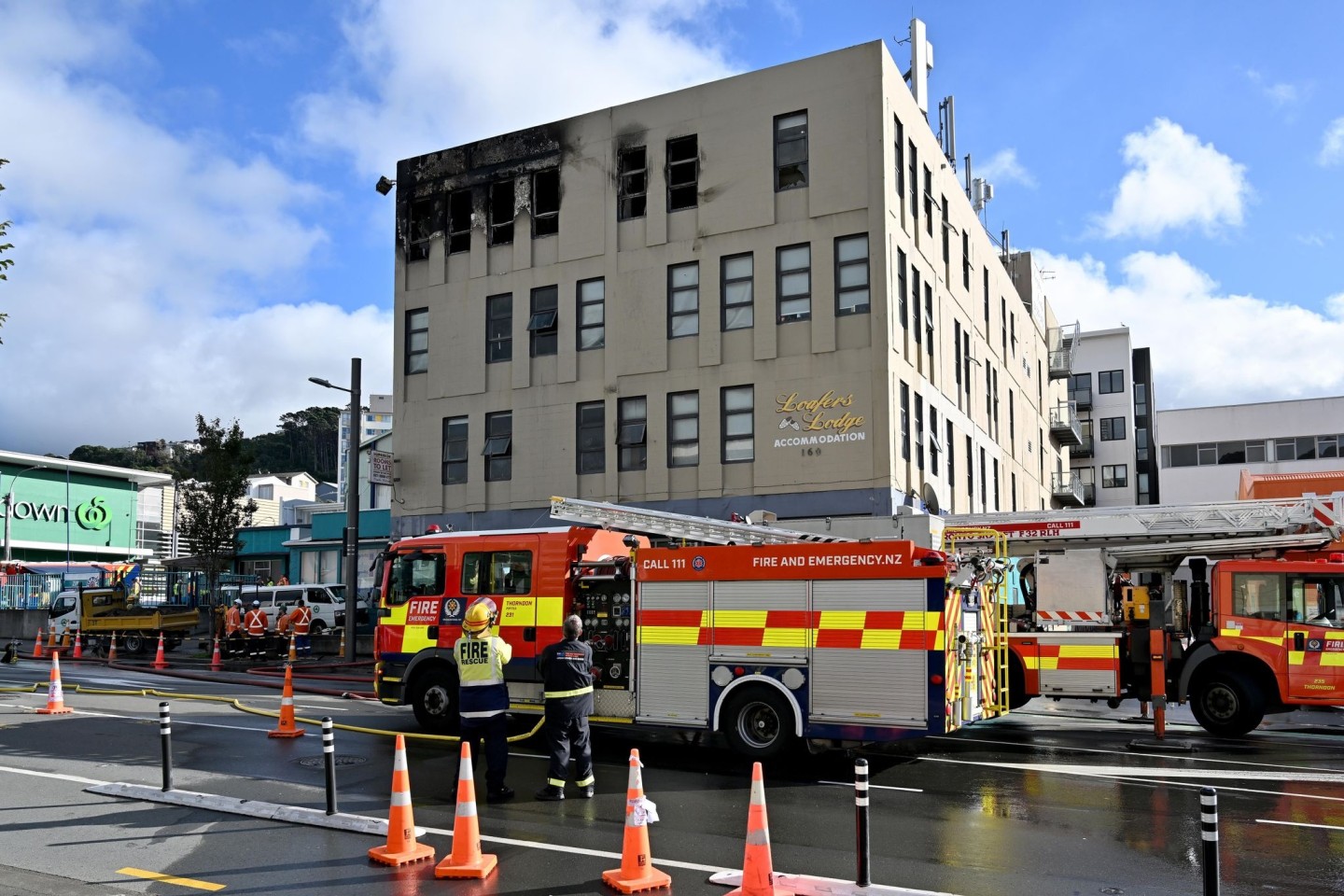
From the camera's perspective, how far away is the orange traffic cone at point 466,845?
25.1 feet

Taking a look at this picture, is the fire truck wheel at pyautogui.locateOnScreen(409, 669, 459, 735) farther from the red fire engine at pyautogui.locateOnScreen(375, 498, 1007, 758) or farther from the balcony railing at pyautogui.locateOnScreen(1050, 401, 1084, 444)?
the balcony railing at pyautogui.locateOnScreen(1050, 401, 1084, 444)

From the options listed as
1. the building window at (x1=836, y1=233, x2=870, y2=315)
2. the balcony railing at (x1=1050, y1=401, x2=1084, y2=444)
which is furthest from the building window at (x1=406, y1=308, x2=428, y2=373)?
the balcony railing at (x1=1050, y1=401, x2=1084, y2=444)

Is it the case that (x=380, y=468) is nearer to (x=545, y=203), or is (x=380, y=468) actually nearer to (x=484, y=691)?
(x=545, y=203)

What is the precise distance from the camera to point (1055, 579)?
53.2 feet

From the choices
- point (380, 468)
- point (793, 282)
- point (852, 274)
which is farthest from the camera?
point (380, 468)

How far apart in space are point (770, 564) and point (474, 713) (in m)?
3.85

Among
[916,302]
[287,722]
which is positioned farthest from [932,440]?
[287,722]

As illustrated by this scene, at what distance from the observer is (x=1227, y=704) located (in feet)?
49.4

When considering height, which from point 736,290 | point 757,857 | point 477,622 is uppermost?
point 736,290

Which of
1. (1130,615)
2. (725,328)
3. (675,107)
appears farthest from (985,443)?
(1130,615)

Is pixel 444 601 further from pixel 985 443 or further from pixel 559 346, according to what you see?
pixel 985 443

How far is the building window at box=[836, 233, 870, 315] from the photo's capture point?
938 inches

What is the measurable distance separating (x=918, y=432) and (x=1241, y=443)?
40.7m

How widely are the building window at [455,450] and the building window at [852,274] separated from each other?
35.7 ft
